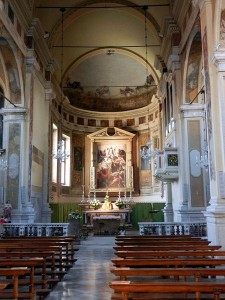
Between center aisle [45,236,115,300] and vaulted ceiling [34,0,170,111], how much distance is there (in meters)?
9.12

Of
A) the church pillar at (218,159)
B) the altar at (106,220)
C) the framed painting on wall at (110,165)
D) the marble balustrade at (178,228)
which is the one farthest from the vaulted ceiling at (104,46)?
the marble balustrade at (178,228)

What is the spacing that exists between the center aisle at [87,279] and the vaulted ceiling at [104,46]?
29.9ft

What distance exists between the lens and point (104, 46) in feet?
66.9

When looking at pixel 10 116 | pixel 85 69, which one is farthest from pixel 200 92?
pixel 85 69

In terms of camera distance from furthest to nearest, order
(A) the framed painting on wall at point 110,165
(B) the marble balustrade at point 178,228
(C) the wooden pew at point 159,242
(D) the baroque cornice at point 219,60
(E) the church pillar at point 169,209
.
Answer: (A) the framed painting on wall at point 110,165
(E) the church pillar at point 169,209
(B) the marble balustrade at point 178,228
(D) the baroque cornice at point 219,60
(C) the wooden pew at point 159,242

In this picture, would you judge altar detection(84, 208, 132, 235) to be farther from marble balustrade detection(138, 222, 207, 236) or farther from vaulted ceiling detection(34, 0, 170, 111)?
vaulted ceiling detection(34, 0, 170, 111)

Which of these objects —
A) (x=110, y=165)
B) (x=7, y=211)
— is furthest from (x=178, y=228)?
(x=110, y=165)

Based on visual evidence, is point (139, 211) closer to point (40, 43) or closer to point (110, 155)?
point (110, 155)

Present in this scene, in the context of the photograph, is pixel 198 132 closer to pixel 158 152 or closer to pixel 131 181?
pixel 158 152

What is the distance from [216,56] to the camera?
812cm

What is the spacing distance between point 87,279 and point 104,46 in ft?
51.2

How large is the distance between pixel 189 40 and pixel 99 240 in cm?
776

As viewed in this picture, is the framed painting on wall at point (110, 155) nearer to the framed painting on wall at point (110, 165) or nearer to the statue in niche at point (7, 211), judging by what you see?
the framed painting on wall at point (110, 165)

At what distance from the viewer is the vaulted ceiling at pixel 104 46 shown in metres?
16.9
